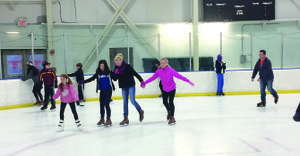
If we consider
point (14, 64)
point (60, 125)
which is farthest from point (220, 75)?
point (14, 64)

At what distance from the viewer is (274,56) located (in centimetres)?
1395

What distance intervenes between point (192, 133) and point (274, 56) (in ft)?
32.0

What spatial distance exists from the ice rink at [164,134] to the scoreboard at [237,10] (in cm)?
690

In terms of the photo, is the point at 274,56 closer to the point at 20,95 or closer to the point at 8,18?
the point at 20,95

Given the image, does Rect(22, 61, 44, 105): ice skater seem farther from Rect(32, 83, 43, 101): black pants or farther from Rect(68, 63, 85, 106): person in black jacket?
Rect(68, 63, 85, 106): person in black jacket

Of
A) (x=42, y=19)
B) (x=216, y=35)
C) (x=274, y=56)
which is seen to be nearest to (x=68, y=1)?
(x=42, y=19)

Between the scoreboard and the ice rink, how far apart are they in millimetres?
6899

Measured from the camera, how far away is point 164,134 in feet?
18.2

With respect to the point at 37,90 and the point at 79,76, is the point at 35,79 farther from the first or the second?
the point at 79,76

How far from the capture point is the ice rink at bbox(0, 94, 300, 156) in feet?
14.8

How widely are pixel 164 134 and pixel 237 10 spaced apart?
34.1 ft

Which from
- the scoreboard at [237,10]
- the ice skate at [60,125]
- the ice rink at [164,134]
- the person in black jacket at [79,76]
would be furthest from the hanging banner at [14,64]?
the scoreboard at [237,10]

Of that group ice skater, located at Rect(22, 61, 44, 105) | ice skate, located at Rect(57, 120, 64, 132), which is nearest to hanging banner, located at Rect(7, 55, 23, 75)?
ice skater, located at Rect(22, 61, 44, 105)

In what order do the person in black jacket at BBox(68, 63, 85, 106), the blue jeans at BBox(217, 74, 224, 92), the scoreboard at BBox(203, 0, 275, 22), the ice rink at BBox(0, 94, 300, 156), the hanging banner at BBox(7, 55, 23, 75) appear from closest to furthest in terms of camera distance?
the ice rink at BBox(0, 94, 300, 156) → the person in black jacket at BBox(68, 63, 85, 106) → the blue jeans at BBox(217, 74, 224, 92) → the hanging banner at BBox(7, 55, 23, 75) → the scoreboard at BBox(203, 0, 275, 22)
